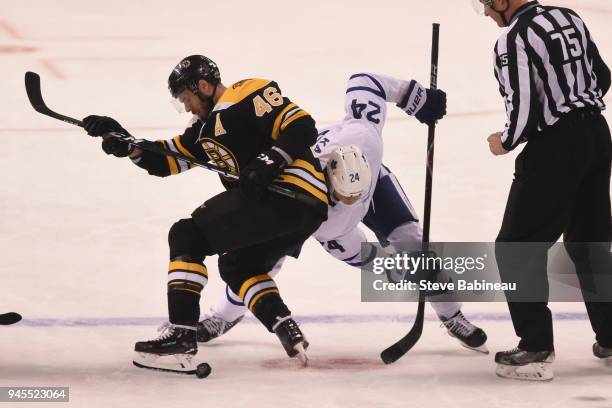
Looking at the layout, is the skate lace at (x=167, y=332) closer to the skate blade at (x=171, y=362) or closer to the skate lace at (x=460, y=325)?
the skate blade at (x=171, y=362)

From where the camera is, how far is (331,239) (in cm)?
425

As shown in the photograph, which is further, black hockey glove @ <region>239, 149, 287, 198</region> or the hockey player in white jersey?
the hockey player in white jersey

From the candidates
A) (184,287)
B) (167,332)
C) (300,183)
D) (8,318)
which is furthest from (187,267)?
(8,318)

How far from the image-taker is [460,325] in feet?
13.8

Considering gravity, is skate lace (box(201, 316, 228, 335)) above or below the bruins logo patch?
below

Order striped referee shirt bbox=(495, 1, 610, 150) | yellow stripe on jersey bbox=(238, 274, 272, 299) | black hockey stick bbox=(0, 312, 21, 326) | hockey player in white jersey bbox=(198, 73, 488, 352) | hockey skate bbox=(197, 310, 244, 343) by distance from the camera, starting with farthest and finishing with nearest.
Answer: hockey skate bbox=(197, 310, 244, 343) < hockey player in white jersey bbox=(198, 73, 488, 352) < black hockey stick bbox=(0, 312, 21, 326) < yellow stripe on jersey bbox=(238, 274, 272, 299) < striped referee shirt bbox=(495, 1, 610, 150)

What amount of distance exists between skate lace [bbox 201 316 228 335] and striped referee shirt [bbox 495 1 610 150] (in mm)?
1203

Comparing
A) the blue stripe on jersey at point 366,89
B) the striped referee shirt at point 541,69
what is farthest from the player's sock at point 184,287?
the striped referee shirt at point 541,69

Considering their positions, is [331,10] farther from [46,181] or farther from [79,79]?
[46,181]

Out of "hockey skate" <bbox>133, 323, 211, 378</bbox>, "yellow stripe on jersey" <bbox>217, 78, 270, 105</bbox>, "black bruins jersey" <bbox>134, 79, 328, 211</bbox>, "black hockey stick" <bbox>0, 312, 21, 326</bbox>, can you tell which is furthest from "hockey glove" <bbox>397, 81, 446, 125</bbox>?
"black hockey stick" <bbox>0, 312, 21, 326</bbox>

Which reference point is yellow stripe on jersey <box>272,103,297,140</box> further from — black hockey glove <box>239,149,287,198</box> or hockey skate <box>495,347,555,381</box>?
hockey skate <box>495,347,555,381</box>

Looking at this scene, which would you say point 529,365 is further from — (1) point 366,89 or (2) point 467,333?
(1) point 366,89

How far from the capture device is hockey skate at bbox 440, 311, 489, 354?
13.6 feet

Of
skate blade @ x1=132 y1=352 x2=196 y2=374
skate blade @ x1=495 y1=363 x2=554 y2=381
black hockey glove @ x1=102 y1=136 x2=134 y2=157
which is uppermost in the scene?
black hockey glove @ x1=102 y1=136 x2=134 y2=157
